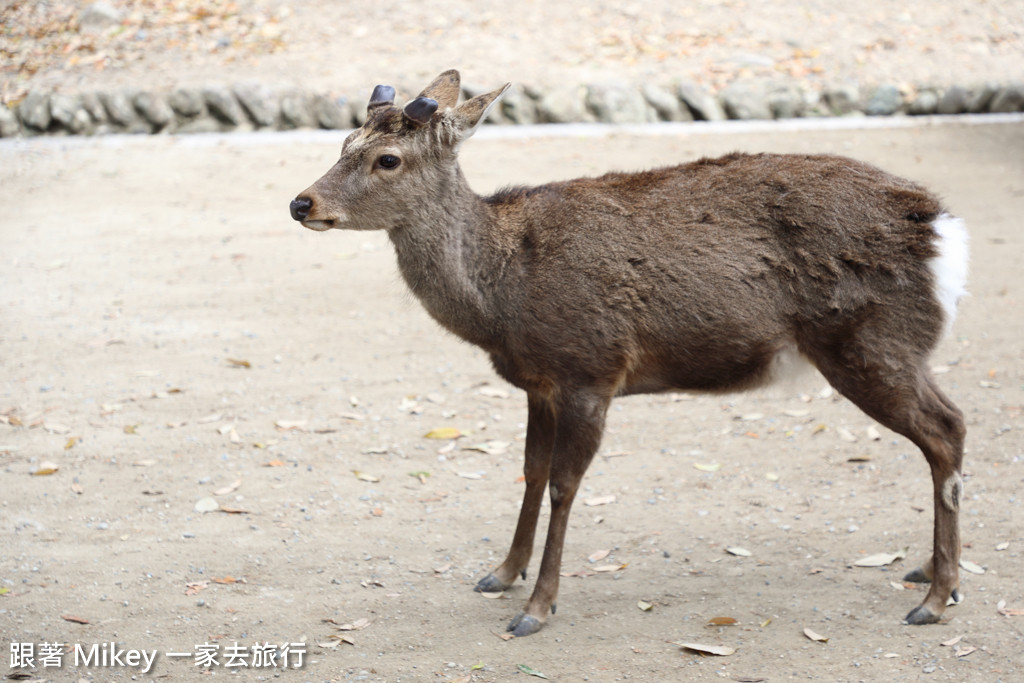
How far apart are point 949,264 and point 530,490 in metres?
2.08

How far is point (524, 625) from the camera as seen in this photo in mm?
4352

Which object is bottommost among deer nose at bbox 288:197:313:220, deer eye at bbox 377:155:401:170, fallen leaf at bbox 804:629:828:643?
fallen leaf at bbox 804:629:828:643

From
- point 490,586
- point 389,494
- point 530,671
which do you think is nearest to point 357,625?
point 490,586

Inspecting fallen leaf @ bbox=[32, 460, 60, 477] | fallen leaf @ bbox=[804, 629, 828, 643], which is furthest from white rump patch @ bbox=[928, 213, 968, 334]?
fallen leaf @ bbox=[32, 460, 60, 477]

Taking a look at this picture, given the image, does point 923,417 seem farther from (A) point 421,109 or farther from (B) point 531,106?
(B) point 531,106

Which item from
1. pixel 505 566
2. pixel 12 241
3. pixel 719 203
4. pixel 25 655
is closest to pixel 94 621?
pixel 25 655

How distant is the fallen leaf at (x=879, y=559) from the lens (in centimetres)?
481

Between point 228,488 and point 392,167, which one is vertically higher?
point 392,167

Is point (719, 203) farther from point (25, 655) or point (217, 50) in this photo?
point (217, 50)

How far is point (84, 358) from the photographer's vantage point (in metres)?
7.12

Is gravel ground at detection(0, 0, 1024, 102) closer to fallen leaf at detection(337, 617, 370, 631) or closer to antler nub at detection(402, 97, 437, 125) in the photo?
antler nub at detection(402, 97, 437, 125)

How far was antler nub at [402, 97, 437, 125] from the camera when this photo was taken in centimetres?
403

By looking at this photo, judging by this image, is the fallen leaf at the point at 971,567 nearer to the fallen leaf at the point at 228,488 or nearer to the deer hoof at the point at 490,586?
the deer hoof at the point at 490,586

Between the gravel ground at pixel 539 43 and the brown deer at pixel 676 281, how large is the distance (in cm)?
871
